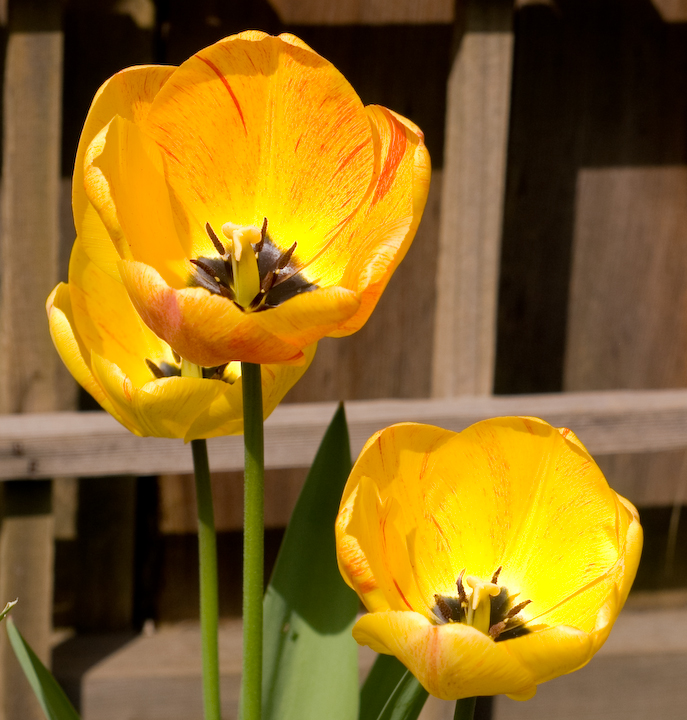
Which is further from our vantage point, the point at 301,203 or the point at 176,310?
the point at 301,203

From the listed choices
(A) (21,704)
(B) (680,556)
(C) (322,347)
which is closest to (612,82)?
(C) (322,347)

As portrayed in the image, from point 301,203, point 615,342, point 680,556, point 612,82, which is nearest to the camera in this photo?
point 301,203

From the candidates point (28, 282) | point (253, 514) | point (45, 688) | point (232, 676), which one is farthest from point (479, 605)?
point (232, 676)

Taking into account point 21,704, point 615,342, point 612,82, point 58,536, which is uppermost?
point 612,82

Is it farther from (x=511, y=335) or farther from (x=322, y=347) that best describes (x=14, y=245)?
(x=511, y=335)

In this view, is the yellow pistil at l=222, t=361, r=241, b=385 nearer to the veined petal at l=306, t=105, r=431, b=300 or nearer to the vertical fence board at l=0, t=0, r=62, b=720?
the veined petal at l=306, t=105, r=431, b=300

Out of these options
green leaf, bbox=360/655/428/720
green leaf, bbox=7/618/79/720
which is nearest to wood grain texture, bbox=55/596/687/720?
green leaf, bbox=360/655/428/720
